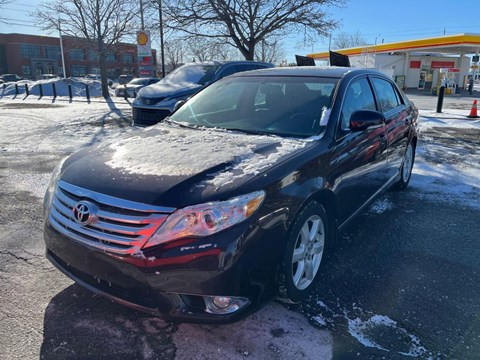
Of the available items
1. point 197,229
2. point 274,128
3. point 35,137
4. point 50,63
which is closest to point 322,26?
point 35,137

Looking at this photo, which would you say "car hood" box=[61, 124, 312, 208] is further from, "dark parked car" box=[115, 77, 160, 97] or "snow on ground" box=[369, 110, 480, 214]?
"dark parked car" box=[115, 77, 160, 97]

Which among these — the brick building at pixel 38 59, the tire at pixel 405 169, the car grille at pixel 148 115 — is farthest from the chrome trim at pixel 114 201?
the brick building at pixel 38 59

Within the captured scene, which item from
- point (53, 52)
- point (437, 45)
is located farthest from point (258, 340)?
point (53, 52)

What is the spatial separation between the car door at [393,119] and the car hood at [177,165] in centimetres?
181

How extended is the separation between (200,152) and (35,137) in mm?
8244

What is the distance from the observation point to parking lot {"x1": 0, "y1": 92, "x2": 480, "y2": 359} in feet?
7.68

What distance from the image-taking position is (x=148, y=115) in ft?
30.6

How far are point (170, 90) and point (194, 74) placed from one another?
4.09ft

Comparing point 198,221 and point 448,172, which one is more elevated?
point 198,221

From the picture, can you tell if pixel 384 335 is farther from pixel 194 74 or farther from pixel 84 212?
pixel 194 74

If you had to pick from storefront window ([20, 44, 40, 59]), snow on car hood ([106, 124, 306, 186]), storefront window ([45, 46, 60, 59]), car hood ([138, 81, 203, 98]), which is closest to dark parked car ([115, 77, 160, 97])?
car hood ([138, 81, 203, 98])

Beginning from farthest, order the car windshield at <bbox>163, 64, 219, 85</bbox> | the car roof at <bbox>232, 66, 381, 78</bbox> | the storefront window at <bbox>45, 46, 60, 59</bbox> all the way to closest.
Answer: the storefront window at <bbox>45, 46, 60, 59</bbox> < the car windshield at <bbox>163, 64, 219, 85</bbox> < the car roof at <bbox>232, 66, 381, 78</bbox>

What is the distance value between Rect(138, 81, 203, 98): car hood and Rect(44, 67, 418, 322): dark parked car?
20.3 ft

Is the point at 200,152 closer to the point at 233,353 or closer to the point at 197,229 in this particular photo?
the point at 197,229
